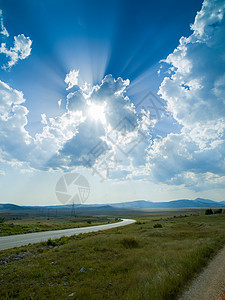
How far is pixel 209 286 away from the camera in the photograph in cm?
700

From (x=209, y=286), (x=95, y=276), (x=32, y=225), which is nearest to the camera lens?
(x=209, y=286)

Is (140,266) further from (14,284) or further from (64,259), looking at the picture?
(14,284)

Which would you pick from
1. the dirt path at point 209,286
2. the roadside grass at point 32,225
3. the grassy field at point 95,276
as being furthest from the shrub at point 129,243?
the roadside grass at point 32,225

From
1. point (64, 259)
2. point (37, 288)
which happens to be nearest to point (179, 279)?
point (37, 288)

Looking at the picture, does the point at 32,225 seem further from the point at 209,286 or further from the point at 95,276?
the point at 209,286

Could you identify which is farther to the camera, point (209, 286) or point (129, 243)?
point (129, 243)

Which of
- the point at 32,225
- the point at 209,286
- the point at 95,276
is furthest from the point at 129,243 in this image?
the point at 32,225

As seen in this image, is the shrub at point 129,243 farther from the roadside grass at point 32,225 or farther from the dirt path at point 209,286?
the roadside grass at point 32,225

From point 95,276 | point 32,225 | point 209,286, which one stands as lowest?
point 32,225

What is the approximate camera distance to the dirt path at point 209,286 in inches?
246

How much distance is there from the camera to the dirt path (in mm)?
6258

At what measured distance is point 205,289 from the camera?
676 cm

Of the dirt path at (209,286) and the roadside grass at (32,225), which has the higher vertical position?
the dirt path at (209,286)

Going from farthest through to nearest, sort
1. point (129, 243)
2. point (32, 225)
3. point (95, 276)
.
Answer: point (32, 225) → point (129, 243) → point (95, 276)
